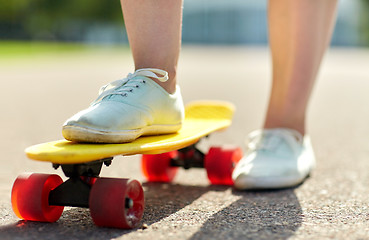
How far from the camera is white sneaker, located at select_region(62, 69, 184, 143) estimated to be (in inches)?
55.6

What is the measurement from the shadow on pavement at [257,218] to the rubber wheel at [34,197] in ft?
1.28

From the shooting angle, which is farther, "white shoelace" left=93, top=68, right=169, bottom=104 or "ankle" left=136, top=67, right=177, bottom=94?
"ankle" left=136, top=67, right=177, bottom=94

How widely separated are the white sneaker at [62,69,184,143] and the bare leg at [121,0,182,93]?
0.06 m

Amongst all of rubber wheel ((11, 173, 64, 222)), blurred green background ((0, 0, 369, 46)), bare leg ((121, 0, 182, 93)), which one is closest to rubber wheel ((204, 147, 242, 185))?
bare leg ((121, 0, 182, 93))

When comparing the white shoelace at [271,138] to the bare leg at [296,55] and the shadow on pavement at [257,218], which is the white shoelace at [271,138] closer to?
the bare leg at [296,55]

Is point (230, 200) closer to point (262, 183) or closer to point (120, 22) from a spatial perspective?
point (262, 183)

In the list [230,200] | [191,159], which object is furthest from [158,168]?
[230,200]

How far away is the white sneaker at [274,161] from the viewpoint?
1.88 meters

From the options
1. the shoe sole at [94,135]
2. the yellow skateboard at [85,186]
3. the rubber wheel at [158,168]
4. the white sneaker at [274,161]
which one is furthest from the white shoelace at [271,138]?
the shoe sole at [94,135]

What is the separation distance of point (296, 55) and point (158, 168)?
2.20ft

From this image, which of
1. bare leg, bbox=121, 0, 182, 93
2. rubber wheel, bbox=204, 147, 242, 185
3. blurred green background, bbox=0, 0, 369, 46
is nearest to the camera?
bare leg, bbox=121, 0, 182, 93

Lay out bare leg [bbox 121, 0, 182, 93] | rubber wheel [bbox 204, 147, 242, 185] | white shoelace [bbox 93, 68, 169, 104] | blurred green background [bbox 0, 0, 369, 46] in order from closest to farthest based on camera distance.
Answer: white shoelace [bbox 93, 68, 169, 104] → bare leg [bbox 121, 0, 182, 93] → rubber wheel [bbox 204, 147, 242, 185] → blurred green background [bbox 0, 0, 369, 46]

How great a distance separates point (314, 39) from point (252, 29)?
39988 millimetres

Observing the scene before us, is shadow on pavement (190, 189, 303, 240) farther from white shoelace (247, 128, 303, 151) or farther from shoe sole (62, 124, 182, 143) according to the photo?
shoe sole (62, 124, 182, 143)
